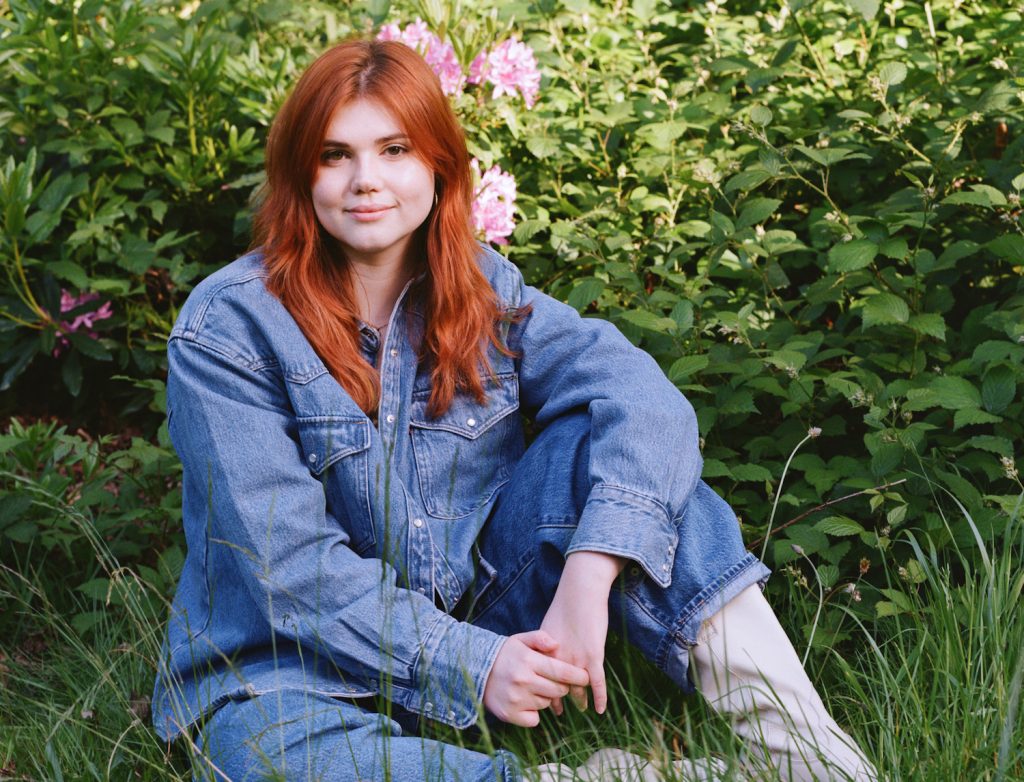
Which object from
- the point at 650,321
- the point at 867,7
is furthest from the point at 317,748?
the point at 867,7

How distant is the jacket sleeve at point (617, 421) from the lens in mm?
1899

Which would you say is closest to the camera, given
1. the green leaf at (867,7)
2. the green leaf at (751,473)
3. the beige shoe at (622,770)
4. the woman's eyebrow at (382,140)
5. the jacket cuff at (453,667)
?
the beige shoe at (622,770)

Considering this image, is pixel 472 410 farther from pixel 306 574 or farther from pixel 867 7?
pixel 867 7

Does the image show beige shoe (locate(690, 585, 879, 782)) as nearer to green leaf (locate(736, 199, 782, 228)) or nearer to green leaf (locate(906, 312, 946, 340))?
green leaf (locate(906, 312, 946, 340))

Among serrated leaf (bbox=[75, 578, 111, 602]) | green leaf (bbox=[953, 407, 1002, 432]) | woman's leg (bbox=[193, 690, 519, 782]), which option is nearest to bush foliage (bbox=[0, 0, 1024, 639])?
green leaf (bbox=[953, 407, 1002, 432])

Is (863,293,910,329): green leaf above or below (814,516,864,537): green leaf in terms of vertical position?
above

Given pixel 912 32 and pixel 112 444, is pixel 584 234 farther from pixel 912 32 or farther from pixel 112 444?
pixel 112 444

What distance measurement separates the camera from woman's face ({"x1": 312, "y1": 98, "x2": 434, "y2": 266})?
83.0 inches

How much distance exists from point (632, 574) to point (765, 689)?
27 centimetres

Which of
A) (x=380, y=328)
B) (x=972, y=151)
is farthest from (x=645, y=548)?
(x=972, y=151)

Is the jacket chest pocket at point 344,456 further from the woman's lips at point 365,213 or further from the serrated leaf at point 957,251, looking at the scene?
the serrated leaf at point 957,251

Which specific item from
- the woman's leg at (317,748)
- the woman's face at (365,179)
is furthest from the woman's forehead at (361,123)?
the woman's leg at (317,748)

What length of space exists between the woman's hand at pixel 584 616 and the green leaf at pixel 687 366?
629 millimetres

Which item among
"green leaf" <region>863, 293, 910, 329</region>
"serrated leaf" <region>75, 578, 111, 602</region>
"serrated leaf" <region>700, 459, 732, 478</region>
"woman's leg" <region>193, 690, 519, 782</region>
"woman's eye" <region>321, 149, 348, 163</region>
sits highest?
"woman's eye" <region>321, 149, 348, 163</region>
